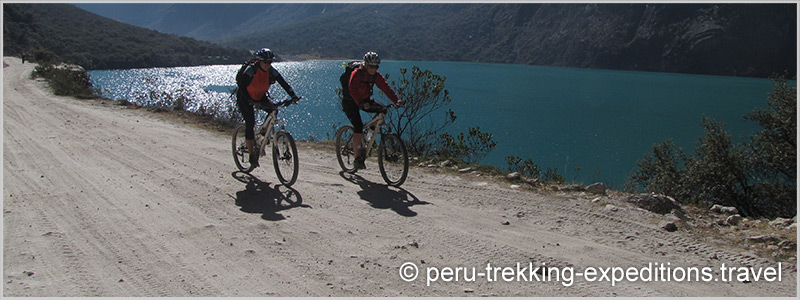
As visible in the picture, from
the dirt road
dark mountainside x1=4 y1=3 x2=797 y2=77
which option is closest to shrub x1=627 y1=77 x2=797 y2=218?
the dirt road

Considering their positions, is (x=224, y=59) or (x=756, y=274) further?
(x=224, y=59)

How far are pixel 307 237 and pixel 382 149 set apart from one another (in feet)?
7.61

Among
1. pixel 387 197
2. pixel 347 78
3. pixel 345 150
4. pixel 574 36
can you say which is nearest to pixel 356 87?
pixel 347 78

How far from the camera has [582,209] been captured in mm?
5934

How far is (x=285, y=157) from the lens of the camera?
6.73 meters

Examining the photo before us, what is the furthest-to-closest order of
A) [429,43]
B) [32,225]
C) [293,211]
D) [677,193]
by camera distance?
[429,43] → [677,193] → [293,211] → [32,225]

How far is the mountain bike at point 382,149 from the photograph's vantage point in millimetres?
6840

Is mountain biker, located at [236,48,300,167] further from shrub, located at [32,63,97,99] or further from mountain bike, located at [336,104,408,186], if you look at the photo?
shrub, located at [32,63,97,99]

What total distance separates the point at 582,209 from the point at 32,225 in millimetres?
5548

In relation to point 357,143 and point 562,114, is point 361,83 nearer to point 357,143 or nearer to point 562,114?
point 357,143

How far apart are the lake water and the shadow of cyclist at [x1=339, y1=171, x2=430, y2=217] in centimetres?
485

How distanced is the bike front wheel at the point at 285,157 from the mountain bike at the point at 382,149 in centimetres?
96

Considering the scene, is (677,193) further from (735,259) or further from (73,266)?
(73,266)

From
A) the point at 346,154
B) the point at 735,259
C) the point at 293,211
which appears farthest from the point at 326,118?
the point at 735,259
